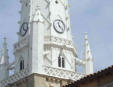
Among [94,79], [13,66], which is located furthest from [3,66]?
[94,79]

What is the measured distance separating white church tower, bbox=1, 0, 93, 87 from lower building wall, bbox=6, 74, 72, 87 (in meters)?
0.50

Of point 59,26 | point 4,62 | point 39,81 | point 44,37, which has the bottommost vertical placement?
point 39,81

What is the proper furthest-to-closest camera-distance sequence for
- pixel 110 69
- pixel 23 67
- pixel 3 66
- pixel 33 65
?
pixel 3 66, pixel 23 67, pixel 33 65, pixel 110 69

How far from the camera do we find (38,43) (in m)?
63.8

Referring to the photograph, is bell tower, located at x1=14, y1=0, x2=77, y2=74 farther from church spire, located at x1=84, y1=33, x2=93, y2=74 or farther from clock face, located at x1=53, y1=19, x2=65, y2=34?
church spire, located at x1=84, y1=33, x2=93, y2=74

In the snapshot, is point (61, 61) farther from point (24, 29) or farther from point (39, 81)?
point (24, 29)

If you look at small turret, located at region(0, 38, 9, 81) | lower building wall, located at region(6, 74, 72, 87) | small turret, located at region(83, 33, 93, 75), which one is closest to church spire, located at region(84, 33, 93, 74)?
small turret, located at region(83, 33, 93, 75)

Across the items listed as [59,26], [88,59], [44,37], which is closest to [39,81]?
[44,37]

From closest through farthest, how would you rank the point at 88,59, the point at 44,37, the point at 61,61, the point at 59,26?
the point at 44,37 < the point at 61,61 < the point at 59,26 < the point at 88,59

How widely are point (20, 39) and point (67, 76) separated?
908 centimetres

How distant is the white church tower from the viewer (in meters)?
63.6

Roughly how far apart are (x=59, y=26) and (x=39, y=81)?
35.9ft

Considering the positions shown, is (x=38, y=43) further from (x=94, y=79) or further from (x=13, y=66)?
(x=94, y=79)

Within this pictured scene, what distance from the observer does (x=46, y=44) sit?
6662cm
